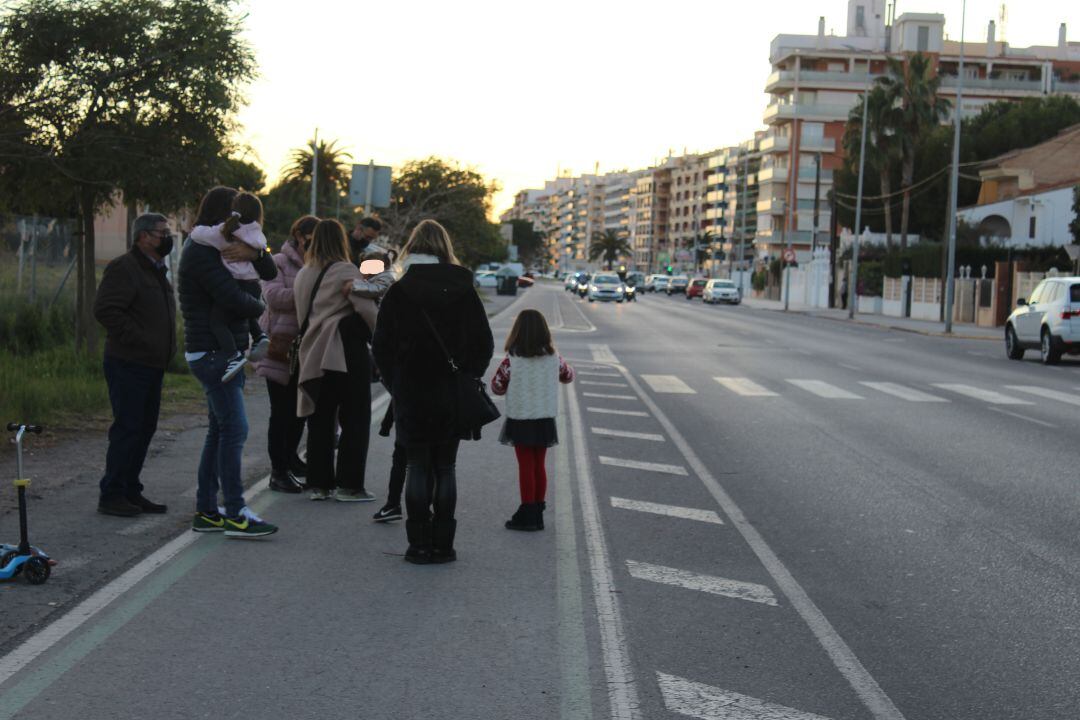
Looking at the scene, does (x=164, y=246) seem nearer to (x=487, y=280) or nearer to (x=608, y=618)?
(x=608, y=618)

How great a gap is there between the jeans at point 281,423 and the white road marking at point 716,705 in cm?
495

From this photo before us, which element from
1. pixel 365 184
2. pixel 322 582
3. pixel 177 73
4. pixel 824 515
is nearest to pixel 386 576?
pixel 322 582

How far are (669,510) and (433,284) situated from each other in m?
2.79

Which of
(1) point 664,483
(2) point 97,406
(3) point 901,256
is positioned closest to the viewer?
(1) point 664,483

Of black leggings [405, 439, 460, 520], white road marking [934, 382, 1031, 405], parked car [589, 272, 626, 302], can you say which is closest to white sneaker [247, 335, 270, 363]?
black leggings [405, 439, 460, 520]

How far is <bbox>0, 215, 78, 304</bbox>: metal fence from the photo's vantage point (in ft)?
62.0

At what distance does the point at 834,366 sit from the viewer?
24.8 m

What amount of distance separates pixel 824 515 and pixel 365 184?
12.6 meters

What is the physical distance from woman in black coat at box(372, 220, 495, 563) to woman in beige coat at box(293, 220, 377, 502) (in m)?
1.71

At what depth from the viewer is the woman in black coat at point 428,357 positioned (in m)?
7.25

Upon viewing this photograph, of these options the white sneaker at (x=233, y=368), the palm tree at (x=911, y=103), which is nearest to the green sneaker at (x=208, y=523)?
the white sneaker at (x=233, y=368)

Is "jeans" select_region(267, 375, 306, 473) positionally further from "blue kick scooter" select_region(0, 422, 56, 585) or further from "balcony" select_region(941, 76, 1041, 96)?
"balcony" select_region(941, 76, 1041, 96)

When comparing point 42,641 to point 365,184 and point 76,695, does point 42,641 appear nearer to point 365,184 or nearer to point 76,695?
point 76,695

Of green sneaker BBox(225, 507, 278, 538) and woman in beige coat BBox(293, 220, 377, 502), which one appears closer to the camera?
green sneaker BBox(225, 507, 278, 538)
